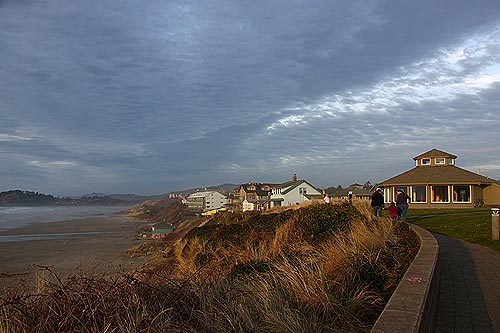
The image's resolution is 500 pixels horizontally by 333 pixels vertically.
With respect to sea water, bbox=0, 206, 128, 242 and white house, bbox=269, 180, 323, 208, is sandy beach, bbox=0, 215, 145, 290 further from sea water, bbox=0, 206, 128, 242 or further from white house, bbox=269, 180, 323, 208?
white house, bbox=269, 180, 323, 208

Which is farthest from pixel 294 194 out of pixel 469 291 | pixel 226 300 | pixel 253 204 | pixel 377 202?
pixel 226 300

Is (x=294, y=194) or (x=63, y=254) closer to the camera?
(x=63, y=254)

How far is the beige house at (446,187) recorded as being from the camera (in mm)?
36844

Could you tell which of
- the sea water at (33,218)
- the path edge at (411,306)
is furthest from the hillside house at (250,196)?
the path edge at (411,306)

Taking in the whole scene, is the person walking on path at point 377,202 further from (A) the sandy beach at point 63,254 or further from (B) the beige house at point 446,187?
(B) the beige house at point 446,187

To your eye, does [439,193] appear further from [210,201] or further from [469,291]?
[210,201]

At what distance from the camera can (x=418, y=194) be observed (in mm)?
38656

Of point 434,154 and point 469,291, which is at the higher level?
point 434,154

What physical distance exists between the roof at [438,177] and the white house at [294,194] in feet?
82.0

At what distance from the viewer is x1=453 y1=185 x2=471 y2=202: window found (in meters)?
37.2

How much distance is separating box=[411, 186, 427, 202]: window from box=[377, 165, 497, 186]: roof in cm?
74

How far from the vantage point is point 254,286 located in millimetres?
5969

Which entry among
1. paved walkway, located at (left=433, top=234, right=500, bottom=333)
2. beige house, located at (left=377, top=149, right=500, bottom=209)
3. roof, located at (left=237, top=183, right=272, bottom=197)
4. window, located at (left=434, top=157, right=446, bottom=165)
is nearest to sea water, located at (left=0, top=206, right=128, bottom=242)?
roof, located at (left=237, top=183, right=272, bottom=197)

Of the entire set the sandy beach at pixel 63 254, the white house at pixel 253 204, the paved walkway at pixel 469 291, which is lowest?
the sandy beach at pixel 63 254
